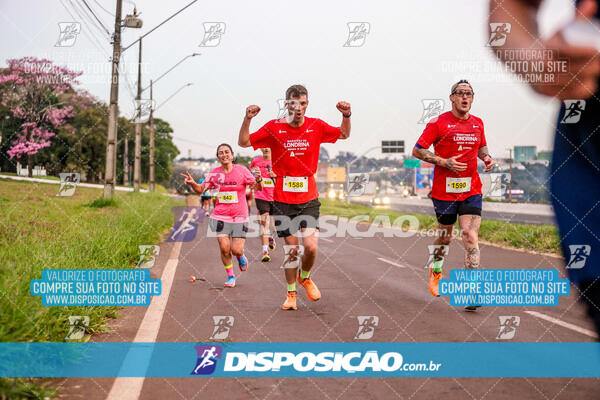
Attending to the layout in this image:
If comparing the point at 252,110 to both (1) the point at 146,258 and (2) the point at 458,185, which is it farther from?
(1) the point at 146,258

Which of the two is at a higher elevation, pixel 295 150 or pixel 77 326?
pixel 295 150

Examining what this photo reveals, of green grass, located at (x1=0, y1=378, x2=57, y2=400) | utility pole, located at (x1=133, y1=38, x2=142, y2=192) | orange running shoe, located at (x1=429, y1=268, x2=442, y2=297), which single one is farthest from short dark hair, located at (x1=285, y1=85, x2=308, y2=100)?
utility pole, located at (x1=133, y1=38, x2=142, y2=192)

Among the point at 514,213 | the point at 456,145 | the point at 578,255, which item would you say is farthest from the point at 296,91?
the point at 514,213

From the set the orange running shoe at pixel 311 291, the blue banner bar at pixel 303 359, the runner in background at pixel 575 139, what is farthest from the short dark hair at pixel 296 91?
the runner in background at pixel 575 139

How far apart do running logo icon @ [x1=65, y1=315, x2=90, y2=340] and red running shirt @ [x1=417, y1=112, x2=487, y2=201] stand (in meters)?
4.03

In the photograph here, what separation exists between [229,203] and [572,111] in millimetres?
6333

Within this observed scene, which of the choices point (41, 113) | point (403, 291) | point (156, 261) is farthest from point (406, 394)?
point (41, 113)

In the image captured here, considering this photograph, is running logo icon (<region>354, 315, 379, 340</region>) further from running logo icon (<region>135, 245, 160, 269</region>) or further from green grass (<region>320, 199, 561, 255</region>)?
green grass (<region>320, 199, 561, 255</region>)

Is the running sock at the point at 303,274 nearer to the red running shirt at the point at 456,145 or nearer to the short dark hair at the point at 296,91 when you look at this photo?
the red running shirt at the point at 456,145

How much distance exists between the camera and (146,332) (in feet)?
18.5

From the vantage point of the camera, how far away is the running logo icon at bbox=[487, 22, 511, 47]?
193cm

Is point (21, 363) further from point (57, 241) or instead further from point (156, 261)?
point (156, 261)

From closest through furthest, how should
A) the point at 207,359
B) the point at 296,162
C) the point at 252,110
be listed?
the point at 207,359 → the point at 252,110 → the point at 296,162

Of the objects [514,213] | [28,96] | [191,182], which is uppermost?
[28,96]
